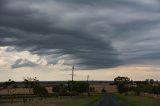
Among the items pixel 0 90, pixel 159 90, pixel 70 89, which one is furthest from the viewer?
pixel 70 89

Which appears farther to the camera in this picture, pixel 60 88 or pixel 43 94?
pixel 60 88

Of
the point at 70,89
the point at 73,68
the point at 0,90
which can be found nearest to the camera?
the point at 73,68

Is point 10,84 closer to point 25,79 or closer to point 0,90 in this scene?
point 0,90

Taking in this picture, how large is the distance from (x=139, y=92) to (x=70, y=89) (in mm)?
29351

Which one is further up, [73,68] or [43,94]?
[73,68]

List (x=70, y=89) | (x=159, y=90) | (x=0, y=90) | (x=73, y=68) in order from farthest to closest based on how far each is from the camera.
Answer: (x=70, y=89)
(x=0, y=90)
(x=73, y=68)
(x=159, y=90)

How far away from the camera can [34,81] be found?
161 m

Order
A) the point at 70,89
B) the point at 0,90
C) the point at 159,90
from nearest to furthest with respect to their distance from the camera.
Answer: the point at 159,90, the point at 0,90, the point at 70,89

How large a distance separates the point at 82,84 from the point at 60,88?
11.1 metres

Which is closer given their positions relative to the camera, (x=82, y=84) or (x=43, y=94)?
(x=43, y=94)

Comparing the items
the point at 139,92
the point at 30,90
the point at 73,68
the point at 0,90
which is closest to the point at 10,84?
the point at 0,90

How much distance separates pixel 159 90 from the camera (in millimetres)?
105000

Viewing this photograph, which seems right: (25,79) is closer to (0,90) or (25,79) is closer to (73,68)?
(0,90)

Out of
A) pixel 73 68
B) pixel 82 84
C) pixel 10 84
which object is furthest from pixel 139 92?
pixel 10 84
